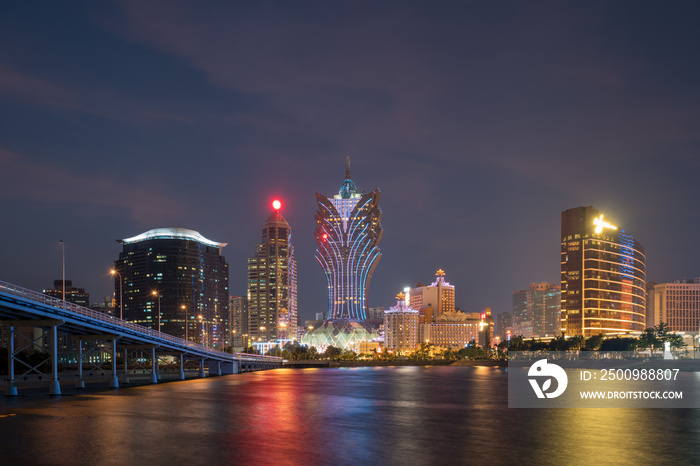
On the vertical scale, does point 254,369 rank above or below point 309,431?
below

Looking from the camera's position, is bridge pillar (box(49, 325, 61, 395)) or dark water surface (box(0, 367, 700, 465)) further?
bridge pillar (box(49, 325, 61, 395))

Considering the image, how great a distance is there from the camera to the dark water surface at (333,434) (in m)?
29.9

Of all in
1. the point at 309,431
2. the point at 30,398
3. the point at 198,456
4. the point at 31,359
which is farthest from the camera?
the point at 31,359

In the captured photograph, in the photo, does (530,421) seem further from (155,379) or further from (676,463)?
(155,379)

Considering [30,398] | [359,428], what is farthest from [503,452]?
[30,398]

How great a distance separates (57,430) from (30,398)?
89.5ft

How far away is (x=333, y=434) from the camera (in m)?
37.5

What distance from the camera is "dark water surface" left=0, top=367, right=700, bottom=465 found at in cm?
2986

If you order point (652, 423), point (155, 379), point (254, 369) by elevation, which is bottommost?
point (254, 369)

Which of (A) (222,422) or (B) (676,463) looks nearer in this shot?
(B) (676,463)

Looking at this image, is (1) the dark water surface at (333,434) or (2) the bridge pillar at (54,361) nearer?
(1) the dark water surface at (333,434)

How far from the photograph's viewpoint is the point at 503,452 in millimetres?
31750

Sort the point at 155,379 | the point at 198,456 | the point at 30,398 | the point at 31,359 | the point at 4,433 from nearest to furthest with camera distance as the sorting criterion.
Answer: the point at 198,456, the point at 4,433, the point at 30,398, the point at 155,379, the point at 31,359

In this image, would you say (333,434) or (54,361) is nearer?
(333,434)
